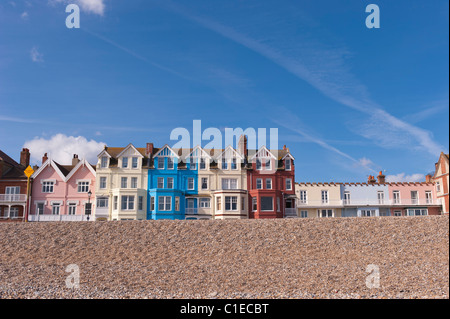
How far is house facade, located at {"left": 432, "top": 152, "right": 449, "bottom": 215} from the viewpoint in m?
52.9

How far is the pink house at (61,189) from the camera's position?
4700cm

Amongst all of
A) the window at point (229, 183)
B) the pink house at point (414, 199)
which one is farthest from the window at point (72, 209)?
the pink house at point (414, 199)

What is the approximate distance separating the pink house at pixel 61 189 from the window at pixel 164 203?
8361 mm

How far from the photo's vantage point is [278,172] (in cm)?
4872

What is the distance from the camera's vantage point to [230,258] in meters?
23.6

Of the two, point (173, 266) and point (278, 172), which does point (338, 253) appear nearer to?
point (173, 266)

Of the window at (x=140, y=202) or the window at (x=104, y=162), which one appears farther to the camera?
the window at (x=104, y=162)

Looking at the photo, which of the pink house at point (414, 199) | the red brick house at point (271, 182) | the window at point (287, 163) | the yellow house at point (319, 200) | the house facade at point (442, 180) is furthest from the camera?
the pink house at point (414, 199)

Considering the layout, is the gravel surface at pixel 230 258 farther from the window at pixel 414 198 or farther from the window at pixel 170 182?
the window at pixel 414 198

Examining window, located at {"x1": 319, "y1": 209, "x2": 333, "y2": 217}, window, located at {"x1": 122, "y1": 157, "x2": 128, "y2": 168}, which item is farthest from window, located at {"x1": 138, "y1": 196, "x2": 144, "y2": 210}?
window, located at {"x1": 319, "y1": 209, "x2": 333, "y2": 217}
